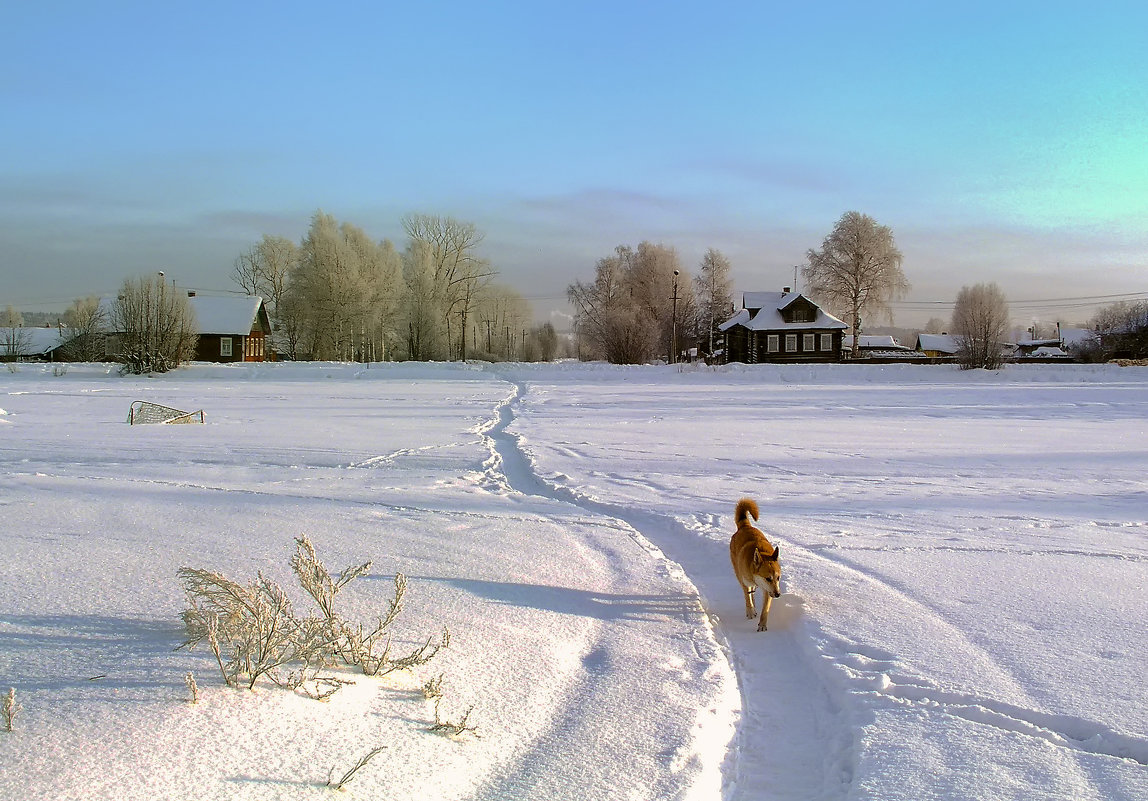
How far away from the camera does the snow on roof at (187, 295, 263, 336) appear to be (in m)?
62.5

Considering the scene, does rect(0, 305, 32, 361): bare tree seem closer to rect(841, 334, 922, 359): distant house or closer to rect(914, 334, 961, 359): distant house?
rect(841, 334, 922, 359): distant house

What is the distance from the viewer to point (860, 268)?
62406 millimetres

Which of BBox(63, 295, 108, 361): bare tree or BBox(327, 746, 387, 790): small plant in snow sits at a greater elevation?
BBox(63, 295, 108, 361): bare tree

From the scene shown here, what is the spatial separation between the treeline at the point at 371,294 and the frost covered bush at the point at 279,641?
6049cm

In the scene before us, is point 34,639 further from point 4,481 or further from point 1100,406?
point 1100,406

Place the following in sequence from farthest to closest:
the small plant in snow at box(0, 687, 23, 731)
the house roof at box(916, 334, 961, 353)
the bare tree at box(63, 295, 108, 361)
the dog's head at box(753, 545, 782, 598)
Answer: the house roof at box(916, 334, 961, 353) → the bare tree at box(63, 295, 108, 361) → the dog's head at box(753, 545, 782, 598) → the small plant in snow at box(0, 687, 23, 731)

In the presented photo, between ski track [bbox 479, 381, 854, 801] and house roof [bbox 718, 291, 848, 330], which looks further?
house roof [bbox 718, 291, 848, 330]

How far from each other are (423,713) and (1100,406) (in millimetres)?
28731

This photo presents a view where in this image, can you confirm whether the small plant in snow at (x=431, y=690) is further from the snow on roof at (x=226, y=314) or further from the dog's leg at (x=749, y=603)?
the snow on roof at (x=226, y=314)

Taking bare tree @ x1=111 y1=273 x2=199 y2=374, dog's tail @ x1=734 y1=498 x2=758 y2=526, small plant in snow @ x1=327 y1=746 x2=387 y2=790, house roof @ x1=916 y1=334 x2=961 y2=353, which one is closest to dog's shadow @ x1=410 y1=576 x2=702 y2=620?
dog's tail @ x1=734 y1=498 x2=758 y2=526

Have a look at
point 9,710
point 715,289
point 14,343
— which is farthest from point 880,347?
point 9,710

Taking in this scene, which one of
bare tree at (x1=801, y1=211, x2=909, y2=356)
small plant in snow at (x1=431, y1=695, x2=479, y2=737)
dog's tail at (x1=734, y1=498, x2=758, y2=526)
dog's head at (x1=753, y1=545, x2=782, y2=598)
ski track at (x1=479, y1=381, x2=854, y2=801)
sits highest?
bare tree at (x1=801, y1=211, x2=909, y2=356)

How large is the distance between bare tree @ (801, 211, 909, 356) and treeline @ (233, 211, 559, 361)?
29587mm

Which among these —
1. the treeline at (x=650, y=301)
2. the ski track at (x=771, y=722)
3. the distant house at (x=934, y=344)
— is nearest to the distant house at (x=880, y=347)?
the distant house at (x=934, y=344)
